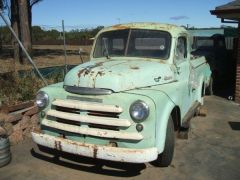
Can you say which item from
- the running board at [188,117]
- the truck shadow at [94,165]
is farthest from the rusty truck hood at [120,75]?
the truck shadow at [94,165]

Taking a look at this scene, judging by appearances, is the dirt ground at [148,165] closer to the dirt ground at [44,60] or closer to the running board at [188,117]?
the running board at [188,117]

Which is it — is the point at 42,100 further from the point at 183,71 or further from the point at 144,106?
the point at 183,71

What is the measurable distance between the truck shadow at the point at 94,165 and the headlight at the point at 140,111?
98 cm

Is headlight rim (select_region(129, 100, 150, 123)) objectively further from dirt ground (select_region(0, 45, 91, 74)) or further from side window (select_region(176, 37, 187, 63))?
dirt ground (select_region(0, 45, 91, 74))

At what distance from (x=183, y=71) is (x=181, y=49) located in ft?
1.33

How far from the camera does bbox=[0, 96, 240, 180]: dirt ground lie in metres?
5.00

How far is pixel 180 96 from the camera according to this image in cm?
569

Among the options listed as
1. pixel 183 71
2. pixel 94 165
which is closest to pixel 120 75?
pixel 94 165

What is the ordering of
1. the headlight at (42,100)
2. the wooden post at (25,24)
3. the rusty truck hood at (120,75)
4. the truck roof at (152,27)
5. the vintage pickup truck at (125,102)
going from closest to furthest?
the vintage pickup truck at (125,102) → the rusty truck hood at (120,75) → the headlight at (42,100) → the truck roof at (152,27) → the wooden post at (25,24)

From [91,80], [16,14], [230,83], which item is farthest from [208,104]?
[16,14]

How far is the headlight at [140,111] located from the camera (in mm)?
4449

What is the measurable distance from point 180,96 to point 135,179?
153 cm

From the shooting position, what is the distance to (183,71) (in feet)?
20.5

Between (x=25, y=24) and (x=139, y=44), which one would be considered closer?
(x=139, y=44)
